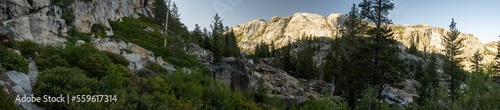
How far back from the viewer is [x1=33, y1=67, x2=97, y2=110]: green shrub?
11102 mm

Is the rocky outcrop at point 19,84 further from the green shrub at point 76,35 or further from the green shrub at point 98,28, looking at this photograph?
the green shrub at point 98,28

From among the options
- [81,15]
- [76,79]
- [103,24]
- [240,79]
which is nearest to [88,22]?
[81,15]

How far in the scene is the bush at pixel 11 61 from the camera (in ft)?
42.4

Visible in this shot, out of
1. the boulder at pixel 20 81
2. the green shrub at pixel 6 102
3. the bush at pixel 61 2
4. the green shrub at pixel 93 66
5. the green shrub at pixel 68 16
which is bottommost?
the green shrub at pixel 6 102

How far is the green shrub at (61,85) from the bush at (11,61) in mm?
1409

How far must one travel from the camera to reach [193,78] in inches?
698

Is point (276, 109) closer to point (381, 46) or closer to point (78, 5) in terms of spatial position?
point (381, 46)

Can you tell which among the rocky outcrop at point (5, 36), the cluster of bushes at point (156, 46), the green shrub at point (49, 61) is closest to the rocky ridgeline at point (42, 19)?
the cluster of bushes at point (156, 46)

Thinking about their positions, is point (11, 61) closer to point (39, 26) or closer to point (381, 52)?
point (39, 26)

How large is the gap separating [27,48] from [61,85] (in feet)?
23.0

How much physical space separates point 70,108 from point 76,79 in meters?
2.07

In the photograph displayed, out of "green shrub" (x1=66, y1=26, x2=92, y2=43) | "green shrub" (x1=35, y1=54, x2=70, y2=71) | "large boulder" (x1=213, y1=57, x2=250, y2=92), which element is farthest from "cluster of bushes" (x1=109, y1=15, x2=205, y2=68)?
"green shrub" (x1=35, y1=54, x2=70, y2=71)

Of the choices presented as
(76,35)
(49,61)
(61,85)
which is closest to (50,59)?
(49,61)

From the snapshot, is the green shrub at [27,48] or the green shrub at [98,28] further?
the green shrub at [98,28]
